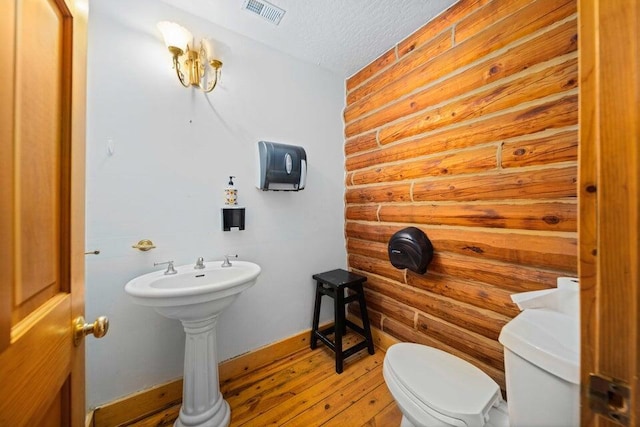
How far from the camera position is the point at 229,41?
1.58 meters

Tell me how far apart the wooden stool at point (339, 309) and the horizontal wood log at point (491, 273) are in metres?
0.50

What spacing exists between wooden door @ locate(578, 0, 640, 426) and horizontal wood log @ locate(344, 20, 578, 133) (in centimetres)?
96

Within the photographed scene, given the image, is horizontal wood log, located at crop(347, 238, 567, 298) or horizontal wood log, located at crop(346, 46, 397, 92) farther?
horizontal wood log, located at crop(346, 46, 397, 92)

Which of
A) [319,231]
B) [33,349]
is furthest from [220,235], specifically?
[33,349]

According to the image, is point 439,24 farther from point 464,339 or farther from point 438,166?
point 464,339

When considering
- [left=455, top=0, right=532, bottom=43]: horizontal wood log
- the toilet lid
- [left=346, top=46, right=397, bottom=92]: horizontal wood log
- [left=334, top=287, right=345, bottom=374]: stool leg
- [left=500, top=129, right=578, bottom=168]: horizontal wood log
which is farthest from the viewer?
[left=346, top=46, right=397, bottom=92]: horizontal wood log

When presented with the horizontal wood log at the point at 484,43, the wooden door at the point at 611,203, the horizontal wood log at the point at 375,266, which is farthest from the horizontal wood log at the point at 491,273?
the horizontal wood log at the point at 484,43

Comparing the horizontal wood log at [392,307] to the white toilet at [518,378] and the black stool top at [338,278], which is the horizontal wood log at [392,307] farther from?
the white toilet at [518,378]

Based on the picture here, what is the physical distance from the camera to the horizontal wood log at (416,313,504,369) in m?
1.21

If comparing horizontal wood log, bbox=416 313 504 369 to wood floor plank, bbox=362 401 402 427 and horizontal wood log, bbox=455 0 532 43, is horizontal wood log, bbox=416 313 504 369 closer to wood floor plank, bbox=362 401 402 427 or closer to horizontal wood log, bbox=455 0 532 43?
wood floor plank, bbox=362 401 402 427

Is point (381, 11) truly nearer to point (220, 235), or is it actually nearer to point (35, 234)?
point (220, 235)

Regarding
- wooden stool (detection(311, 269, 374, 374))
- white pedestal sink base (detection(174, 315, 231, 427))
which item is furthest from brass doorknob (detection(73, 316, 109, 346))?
wooden stool (detection(311, 269, 374, 374))

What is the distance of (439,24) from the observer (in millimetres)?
1455

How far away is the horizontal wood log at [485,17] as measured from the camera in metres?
1.15
